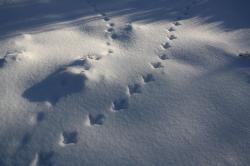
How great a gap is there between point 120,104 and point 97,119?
0.37m

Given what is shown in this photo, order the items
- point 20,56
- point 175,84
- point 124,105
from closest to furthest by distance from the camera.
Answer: point 124,105
point 175,84
point 20,56

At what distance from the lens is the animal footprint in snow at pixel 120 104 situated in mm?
3744

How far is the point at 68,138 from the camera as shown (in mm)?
3416

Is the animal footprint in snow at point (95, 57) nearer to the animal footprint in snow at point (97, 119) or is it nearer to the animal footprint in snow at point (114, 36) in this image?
the animal footprint in snow at point (114, 36)

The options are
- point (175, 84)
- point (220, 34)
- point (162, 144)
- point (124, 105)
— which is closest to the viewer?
point (162, 144)

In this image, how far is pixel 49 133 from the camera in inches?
136

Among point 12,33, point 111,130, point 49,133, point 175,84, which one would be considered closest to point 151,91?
point 175,84

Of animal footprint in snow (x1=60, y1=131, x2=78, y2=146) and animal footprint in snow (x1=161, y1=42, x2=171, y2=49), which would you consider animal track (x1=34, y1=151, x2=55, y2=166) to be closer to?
animal footprint in snow (x1=60, y1=131, x2=78, y2=146)

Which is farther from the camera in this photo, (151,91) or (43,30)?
(43,30)

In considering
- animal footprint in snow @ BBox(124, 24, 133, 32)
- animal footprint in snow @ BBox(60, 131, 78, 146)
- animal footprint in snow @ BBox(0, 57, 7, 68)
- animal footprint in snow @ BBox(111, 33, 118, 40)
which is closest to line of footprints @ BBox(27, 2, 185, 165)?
animal footprint in snow @ BBox(60, 131, 78, 146)

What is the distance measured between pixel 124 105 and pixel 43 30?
246cm

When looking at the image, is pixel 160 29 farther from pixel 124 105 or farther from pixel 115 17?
pixel 124 105

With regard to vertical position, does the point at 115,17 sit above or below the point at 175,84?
above

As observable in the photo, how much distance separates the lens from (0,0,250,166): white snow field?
3234 mm
